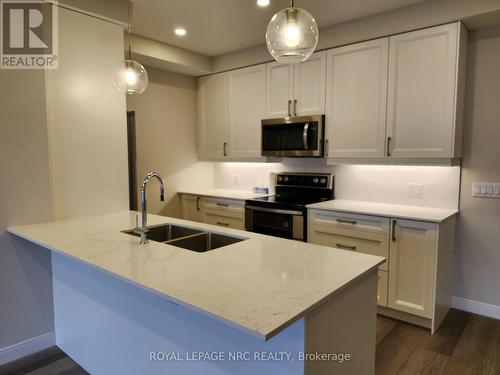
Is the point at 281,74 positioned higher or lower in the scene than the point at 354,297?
higher

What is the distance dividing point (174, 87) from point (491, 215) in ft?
11.9

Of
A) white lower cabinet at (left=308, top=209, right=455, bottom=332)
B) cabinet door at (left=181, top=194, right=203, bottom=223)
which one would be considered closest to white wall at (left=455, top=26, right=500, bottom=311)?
white lower cabinet at (left=308, top=209, right=455, bottom=332)

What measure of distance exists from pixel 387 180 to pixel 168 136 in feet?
8.54

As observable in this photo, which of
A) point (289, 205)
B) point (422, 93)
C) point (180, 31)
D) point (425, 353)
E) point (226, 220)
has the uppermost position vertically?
point (180, 31)

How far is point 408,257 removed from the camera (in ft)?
8.87

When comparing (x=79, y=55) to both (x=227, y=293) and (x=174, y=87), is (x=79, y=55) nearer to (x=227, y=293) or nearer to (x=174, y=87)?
(x=174, y=87)

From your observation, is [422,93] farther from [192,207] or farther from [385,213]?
[192,207]

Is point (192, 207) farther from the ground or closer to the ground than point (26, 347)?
farther from the ground

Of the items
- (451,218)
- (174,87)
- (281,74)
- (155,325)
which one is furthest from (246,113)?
(155,325)

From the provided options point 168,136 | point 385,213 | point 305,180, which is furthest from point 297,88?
point 168,136

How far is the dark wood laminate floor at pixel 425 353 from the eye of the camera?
7.27 ft

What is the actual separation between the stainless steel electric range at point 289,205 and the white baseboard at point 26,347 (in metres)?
1.96

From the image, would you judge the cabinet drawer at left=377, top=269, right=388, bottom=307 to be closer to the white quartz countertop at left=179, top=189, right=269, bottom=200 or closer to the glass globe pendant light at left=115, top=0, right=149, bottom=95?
the white quartz countertop at left=179, top=189, right=269, bottom=200

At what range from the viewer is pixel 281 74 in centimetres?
368
